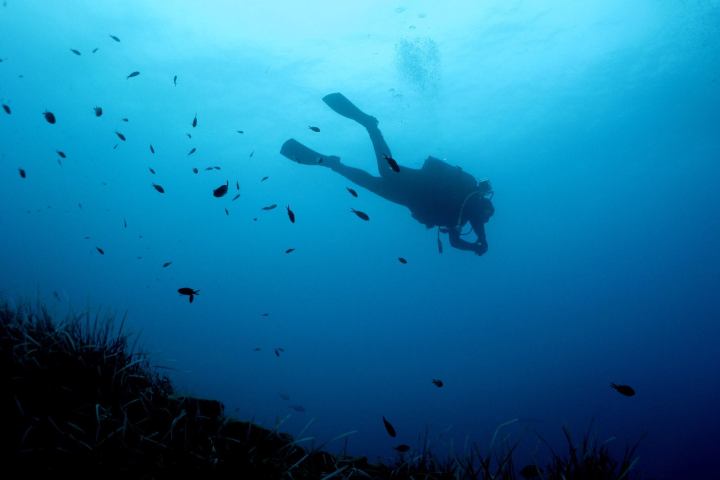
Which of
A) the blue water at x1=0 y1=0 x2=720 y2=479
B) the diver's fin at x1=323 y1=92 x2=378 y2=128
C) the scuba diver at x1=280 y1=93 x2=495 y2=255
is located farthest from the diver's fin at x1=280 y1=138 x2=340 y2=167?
the blue water at x1=0 y1=0 x2=720 y2=479

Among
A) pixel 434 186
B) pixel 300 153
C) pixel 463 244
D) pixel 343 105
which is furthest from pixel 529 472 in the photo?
pixel 343 105

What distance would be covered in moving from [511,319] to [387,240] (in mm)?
23087

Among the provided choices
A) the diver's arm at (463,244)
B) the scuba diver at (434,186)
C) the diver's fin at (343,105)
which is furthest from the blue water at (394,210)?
the diver's fin at (343,105)

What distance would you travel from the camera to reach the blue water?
57.1 feet

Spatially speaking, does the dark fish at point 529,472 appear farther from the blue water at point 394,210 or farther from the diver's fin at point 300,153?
the diver's fin at point 300,153

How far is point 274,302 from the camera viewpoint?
66.1 metres

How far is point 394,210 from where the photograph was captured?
5247 cm

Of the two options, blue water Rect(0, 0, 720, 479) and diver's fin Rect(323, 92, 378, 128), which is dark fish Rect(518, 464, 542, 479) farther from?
diver's fin Rect(323, 92, 378, 128)

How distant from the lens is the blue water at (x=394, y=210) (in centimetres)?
1741

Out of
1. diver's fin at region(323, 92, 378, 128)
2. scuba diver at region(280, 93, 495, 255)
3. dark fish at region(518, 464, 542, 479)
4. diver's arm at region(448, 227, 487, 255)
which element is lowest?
dark fish at region(518, 464, 542, 479)

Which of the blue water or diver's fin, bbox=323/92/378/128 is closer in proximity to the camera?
diver's fin, bbox=323/92/378/128

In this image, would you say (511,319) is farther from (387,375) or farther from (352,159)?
(352,159)

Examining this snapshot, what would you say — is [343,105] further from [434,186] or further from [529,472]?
[529,472]

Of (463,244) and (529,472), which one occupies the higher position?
(463,244)
